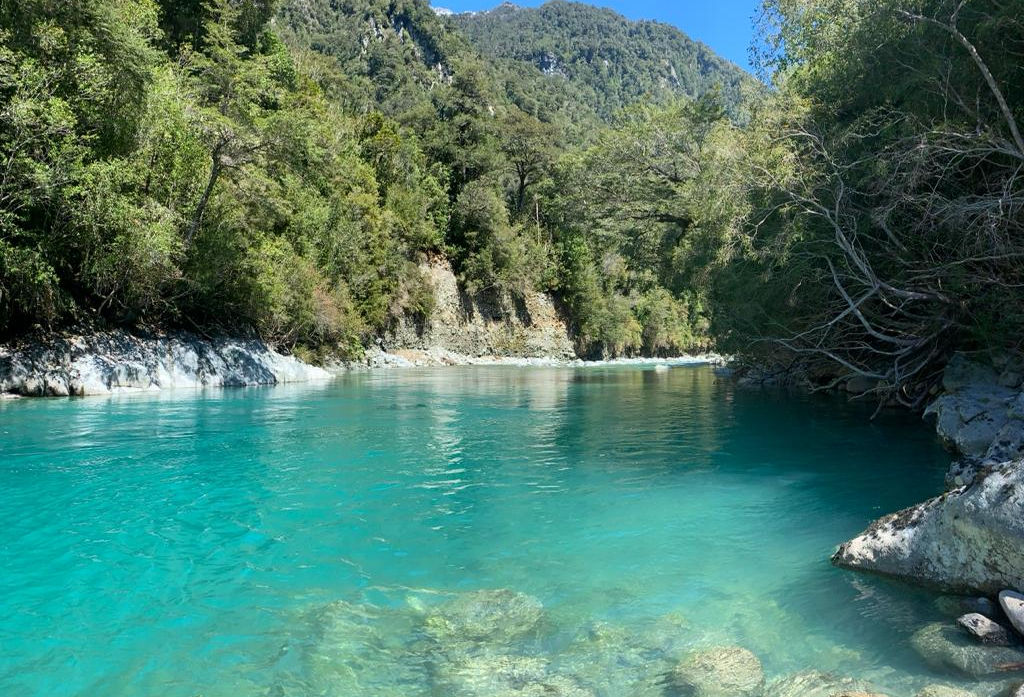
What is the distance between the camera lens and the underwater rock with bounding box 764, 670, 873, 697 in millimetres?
3579

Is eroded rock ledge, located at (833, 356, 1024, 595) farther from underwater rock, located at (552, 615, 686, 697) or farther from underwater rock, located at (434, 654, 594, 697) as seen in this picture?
underwater rock, located at (434, 654, 594, 697)

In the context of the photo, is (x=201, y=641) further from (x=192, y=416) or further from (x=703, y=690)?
(x=192, y=416)

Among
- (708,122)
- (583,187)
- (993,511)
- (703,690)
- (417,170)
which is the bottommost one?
(703,690)

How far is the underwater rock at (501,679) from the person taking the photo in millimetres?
3594

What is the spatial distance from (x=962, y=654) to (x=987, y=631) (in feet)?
0.87

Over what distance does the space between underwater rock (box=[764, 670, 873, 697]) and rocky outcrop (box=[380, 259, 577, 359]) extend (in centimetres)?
3957

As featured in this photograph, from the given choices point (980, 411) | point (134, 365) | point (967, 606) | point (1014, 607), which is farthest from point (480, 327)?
point (1014, 607)

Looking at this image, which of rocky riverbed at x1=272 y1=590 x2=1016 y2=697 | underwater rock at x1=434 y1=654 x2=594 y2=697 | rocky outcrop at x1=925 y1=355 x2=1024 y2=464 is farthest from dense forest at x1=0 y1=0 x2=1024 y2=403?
underwater rock at x1=434 y1=654 x2=594 y2=697

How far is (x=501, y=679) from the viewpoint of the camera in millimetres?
3717

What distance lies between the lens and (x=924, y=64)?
10391 millimetres

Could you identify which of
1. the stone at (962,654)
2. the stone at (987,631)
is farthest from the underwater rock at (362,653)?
the stone at (987,631)

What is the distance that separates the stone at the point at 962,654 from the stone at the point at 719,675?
3.31 ft

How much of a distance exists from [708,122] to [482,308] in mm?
28968

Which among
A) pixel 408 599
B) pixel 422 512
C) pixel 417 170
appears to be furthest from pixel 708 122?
pixel 417 170
